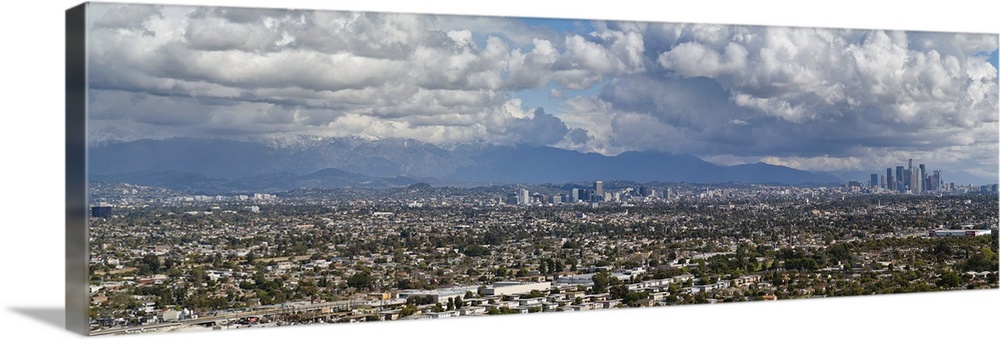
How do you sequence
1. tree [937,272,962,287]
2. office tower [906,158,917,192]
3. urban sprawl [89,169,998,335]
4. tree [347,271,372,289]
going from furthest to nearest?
office tower [906,158,917,192] < tree [937,272,962,287] < tree [347,271,372,289] < urban sprawl [89,169,998,335]

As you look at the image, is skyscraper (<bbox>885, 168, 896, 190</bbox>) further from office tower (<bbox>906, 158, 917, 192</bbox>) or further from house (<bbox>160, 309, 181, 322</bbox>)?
house (<bbox>160, 309, 181, 322</bbox>)

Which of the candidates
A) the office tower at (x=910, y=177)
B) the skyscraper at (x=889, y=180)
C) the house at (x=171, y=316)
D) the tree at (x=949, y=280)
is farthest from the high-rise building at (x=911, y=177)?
the house at (x=171, y=316)

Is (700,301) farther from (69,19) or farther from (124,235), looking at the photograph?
(69,19)

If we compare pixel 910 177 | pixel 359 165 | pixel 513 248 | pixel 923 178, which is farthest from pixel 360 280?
pixel 923 178

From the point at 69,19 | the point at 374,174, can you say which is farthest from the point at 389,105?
the point at 69,19

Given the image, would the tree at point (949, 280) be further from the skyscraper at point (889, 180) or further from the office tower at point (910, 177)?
the skyscraper at point (889, 180)

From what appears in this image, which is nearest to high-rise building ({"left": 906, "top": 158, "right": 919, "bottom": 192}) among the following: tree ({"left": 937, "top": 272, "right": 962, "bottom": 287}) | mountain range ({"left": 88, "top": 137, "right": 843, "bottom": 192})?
tree ({"left": 937, "top": 272, "right": 962, "bottom": 287})
